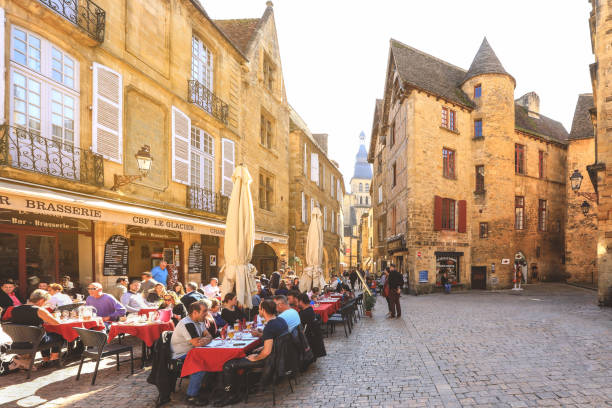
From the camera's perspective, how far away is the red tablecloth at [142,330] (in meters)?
6.26

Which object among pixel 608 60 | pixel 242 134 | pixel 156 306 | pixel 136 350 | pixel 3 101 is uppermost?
pixel 608 60

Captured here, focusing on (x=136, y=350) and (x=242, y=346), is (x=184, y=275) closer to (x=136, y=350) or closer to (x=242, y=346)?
(x=136, y=350)

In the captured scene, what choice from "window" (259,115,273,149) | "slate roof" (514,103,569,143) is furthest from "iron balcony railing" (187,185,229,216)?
"slate roof" (514,103,569,143)

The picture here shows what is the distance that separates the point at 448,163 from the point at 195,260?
1590 cm

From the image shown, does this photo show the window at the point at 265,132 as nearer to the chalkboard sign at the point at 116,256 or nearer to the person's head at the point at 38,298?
the chalkboard sign at the point at 116,256

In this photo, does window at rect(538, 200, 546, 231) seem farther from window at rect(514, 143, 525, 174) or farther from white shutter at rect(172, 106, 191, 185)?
white shutter at rect(172, 106, 191, 185)

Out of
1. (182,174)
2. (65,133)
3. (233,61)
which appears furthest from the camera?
(233,61)

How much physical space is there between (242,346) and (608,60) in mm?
16053

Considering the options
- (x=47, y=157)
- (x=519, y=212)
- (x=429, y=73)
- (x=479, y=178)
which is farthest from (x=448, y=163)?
(x=47, y=157)

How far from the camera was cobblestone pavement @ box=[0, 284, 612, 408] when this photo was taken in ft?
16.1

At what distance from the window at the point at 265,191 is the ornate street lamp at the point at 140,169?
909 centimetres

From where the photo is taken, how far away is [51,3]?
26.8 feet

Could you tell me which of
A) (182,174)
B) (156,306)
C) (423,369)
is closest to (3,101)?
(156,306)

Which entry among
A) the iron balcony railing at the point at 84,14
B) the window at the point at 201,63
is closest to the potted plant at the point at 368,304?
the window at the point at 201,63
